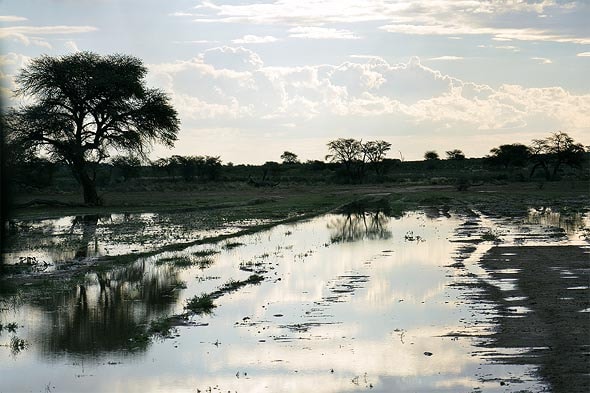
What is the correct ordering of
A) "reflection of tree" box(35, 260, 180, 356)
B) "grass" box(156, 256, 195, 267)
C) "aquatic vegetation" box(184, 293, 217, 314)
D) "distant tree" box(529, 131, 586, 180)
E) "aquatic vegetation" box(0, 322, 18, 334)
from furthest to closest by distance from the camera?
"distant tree" box(529, 131, 586, 180) < "grass" box(156, 256, 195, 267) < "aquatic vegetation" box(184, 293, 217, 314) < "aquatic vegetation" box(0, 322, 18, 334) < "reflection of tree" box(35, 260, 180, 356)

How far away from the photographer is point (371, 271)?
20.3 m

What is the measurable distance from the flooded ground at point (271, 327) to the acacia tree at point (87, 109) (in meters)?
26.8

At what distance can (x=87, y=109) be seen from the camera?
53188 millimetres

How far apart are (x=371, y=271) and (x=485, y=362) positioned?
1013 centimetres

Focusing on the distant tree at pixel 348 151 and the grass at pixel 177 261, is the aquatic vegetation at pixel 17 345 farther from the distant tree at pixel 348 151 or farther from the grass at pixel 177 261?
the distant tree at pixel 348 151

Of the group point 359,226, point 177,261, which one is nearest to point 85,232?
point 177,261

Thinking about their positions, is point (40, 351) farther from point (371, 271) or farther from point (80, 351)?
point (371, 271)

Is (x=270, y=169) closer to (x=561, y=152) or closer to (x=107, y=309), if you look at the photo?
(x=561, y=152)

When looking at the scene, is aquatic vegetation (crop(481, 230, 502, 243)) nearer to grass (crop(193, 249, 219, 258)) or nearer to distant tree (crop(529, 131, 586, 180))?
grass (crop(193, 249, 219, 258))

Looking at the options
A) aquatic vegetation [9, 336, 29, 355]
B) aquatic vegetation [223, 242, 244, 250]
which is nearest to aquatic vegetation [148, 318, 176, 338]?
aquatic vegetation [9, 336, 29, 355]

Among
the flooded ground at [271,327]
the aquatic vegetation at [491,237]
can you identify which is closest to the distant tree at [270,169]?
the aquatic vegetation at [491,237]

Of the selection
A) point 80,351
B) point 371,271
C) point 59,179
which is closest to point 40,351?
point 80,351

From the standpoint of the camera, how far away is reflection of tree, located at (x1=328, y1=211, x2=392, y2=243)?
31.1m

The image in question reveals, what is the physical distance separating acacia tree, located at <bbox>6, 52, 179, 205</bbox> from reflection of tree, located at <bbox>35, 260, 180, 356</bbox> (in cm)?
3186
